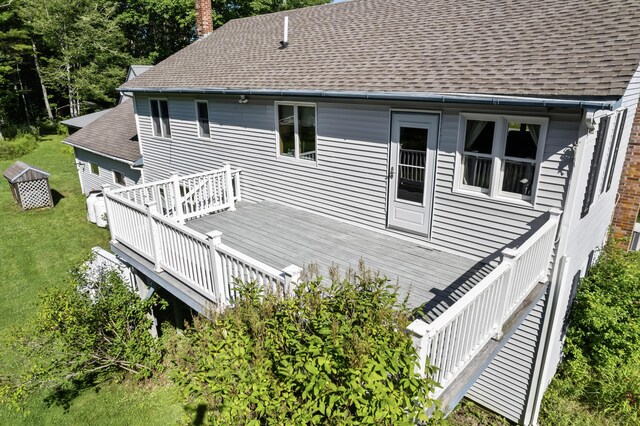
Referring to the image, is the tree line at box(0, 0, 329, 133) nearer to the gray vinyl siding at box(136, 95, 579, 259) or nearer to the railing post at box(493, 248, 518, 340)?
the gray vinyl siding at box(136, 95, 579, 259)

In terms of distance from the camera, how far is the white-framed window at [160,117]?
494 inches

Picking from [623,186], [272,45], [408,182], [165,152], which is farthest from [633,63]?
[165,152]

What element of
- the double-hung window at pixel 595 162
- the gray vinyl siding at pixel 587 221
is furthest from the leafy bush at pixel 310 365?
the double-hung window at pixel 595 162

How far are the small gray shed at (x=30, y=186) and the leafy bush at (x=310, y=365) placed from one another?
18.0 meters

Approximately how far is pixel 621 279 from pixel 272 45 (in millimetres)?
9774

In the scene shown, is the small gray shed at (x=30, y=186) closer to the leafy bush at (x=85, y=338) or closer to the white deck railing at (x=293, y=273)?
the white deck railing at (x=293, y=273)

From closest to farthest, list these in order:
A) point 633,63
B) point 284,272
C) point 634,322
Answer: point 284,272
point 633,63
point 634,322

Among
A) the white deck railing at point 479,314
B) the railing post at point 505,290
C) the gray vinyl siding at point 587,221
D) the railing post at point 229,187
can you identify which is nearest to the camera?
the white deck railing at point 479,314

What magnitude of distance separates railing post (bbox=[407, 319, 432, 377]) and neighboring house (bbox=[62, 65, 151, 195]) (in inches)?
523

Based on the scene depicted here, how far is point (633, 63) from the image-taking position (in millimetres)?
5016

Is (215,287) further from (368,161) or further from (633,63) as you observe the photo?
(633,63)

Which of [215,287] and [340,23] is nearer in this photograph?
[215,287]

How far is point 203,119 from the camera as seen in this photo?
11094 millimetres

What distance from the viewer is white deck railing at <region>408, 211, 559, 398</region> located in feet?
11.3
